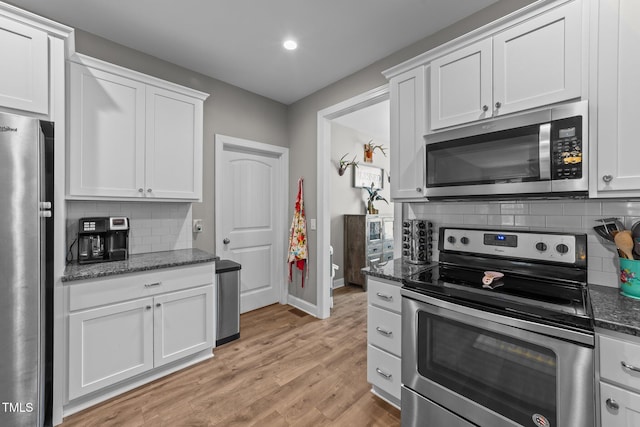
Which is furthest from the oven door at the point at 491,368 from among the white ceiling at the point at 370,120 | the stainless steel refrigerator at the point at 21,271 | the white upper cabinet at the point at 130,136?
the white ceiling at the point at 370,120

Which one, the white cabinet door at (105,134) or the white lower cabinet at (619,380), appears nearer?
the white lower cabinet at (619,380)

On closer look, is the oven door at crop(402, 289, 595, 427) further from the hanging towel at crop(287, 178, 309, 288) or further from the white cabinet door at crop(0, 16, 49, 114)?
the white cabinet door at crop(0, 16, 49, 114)

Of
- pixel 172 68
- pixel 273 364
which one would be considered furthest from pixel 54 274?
pixel 172 68

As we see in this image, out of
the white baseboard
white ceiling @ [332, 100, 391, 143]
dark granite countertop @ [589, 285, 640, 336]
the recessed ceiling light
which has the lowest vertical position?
the white baseboard

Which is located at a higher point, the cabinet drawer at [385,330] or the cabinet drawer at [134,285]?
the cabinet drawer at [134,285]

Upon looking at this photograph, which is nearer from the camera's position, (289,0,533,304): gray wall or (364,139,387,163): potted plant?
(289,0,533,304): gray wall

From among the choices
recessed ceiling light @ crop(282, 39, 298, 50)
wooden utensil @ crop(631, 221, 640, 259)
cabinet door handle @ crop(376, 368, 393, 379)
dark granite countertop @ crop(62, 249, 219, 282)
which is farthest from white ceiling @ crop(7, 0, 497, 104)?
cabinet door handle @ crop(376, 368, 393, 379)

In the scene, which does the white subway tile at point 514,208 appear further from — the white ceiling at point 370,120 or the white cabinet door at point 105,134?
the white cabinet door at point 105,134

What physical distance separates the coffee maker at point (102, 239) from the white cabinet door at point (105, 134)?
22 cm

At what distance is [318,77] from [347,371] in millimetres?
2905

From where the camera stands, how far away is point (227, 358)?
95.5 inches

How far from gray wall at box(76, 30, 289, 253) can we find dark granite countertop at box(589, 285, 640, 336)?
305cm

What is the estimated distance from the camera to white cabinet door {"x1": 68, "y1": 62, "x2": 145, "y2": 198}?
1.96 m

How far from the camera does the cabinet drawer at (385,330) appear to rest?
1759 mm
